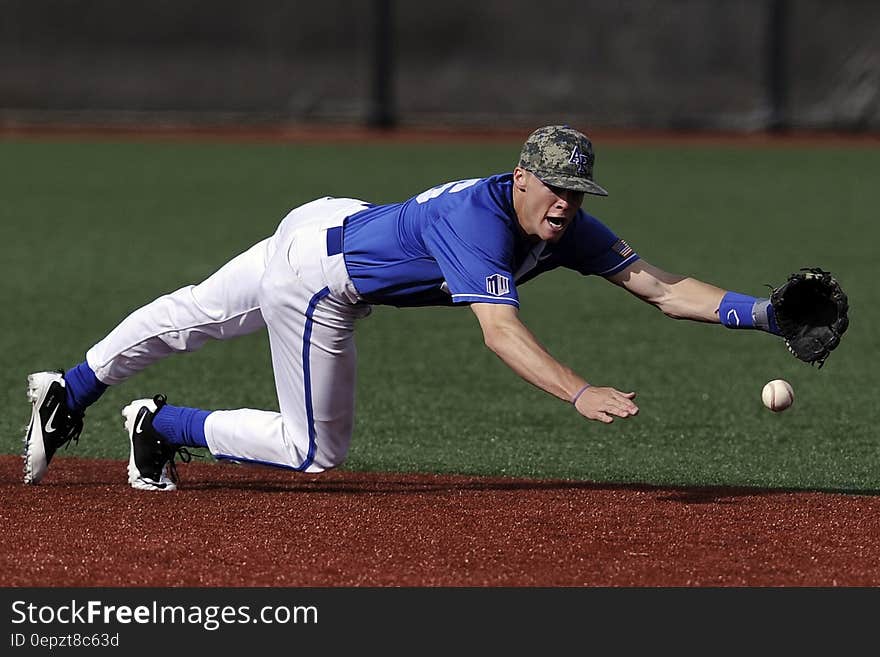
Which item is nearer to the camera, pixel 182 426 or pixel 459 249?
pixel 459 249

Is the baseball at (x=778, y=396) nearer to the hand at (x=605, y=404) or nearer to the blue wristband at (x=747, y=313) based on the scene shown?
the blue wristband at (x=747, y=313)

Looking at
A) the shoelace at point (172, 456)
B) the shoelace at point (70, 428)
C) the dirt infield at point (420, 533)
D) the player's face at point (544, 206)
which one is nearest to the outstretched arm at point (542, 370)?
the player's face at point (544, 206)

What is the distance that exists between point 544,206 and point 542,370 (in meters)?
0.61

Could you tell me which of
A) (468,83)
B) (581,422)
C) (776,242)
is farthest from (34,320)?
(468,83)

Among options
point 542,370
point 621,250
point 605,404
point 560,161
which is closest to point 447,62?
point 621,250

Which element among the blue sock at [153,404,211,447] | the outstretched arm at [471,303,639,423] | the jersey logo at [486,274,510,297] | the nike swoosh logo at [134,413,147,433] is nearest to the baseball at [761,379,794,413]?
the outstretched arm at [471,303,639,423]

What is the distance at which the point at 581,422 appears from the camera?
319 inches

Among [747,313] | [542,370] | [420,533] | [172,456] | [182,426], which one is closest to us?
[542,370]

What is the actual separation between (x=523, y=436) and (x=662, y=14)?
21.0 meters

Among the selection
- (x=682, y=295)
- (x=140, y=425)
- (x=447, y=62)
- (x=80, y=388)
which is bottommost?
(x=447, y=62)

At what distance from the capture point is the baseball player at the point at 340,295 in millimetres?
5312

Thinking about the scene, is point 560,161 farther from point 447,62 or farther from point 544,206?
point 447,62

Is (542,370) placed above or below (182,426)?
above

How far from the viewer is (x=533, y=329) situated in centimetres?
1075
